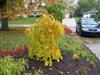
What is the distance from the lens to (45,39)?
10.7 metres

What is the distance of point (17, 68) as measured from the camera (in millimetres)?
9125

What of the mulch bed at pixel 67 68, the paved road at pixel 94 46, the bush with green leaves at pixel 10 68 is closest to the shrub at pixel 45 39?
the mulch bed at pixel 67 68

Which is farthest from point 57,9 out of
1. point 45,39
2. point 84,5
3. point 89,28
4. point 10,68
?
point 84,5

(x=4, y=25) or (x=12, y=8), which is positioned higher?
(x=12, y=8)

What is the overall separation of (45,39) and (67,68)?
1106 millimetres

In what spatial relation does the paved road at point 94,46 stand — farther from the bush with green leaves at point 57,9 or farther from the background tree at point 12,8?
the bush with green leaves at point 57,9

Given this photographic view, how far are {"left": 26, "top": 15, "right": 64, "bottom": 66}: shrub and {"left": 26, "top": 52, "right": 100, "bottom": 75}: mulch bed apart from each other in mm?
203

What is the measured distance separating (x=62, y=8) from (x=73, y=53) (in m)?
18.0

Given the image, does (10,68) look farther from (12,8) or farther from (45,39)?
(12,8)

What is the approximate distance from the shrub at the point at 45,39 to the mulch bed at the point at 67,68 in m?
0.20

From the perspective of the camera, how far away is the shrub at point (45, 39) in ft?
34.7

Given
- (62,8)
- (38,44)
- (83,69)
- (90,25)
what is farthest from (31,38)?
(62,8)

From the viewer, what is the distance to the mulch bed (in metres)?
10.1

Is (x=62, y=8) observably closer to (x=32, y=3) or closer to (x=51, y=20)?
(x=32, y=3)
